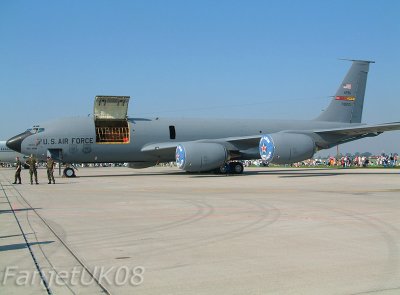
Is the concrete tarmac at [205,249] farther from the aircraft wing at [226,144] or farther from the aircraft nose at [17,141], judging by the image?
the aircraft nose at [17,141]

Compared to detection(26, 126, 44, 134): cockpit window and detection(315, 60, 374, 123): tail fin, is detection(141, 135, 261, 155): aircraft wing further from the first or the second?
detection(315, 60, 374, 123): tail fin

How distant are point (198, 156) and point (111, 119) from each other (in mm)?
5999

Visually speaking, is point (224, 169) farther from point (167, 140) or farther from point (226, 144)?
point (167, 140)

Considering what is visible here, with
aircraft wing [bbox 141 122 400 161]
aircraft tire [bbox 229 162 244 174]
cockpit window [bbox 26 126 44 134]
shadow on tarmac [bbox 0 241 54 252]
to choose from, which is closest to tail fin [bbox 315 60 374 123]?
aircraft wing [bbox 141 122 400 161]

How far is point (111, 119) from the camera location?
2789 centimetres

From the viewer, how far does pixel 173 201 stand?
12.8 meters

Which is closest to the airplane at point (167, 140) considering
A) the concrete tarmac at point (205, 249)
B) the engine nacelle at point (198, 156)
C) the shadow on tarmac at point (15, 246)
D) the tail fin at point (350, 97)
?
the engine nacelle at point (198, 156)

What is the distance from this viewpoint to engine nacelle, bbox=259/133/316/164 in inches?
1013

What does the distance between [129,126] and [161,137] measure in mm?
2087

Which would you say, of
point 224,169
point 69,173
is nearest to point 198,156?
point 224,169

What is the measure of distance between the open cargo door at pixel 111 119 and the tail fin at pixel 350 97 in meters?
14.8

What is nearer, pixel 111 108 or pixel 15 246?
pixel 15 246

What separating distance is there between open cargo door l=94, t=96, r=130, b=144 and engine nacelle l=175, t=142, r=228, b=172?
12.3ft

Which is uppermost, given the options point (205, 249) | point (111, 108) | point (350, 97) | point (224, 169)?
point (350, 97)
